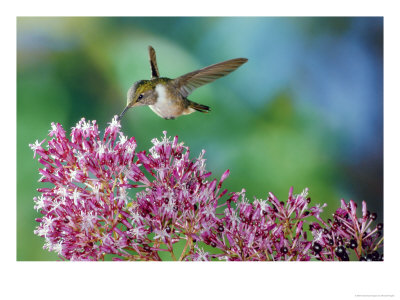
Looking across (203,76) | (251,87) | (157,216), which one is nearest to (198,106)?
(203,76)

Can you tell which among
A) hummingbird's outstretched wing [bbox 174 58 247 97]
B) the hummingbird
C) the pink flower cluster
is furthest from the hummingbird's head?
the pink flower cluster

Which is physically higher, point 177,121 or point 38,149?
point 177,121

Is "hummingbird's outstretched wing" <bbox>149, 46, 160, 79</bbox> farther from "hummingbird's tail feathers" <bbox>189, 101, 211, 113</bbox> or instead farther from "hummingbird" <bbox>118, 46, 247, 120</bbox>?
"hummingbird's tail feathers" <bbox>189, 101, 211, 113</bbox>

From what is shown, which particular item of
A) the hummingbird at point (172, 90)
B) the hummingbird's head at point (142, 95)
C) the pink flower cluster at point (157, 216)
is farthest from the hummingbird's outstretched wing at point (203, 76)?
the pink flower cluster at point (157, 216)

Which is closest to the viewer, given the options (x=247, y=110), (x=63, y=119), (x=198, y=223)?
(x=198, y=223)

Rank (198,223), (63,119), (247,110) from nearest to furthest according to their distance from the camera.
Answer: (198,223) < (63,119) < (247,110)
